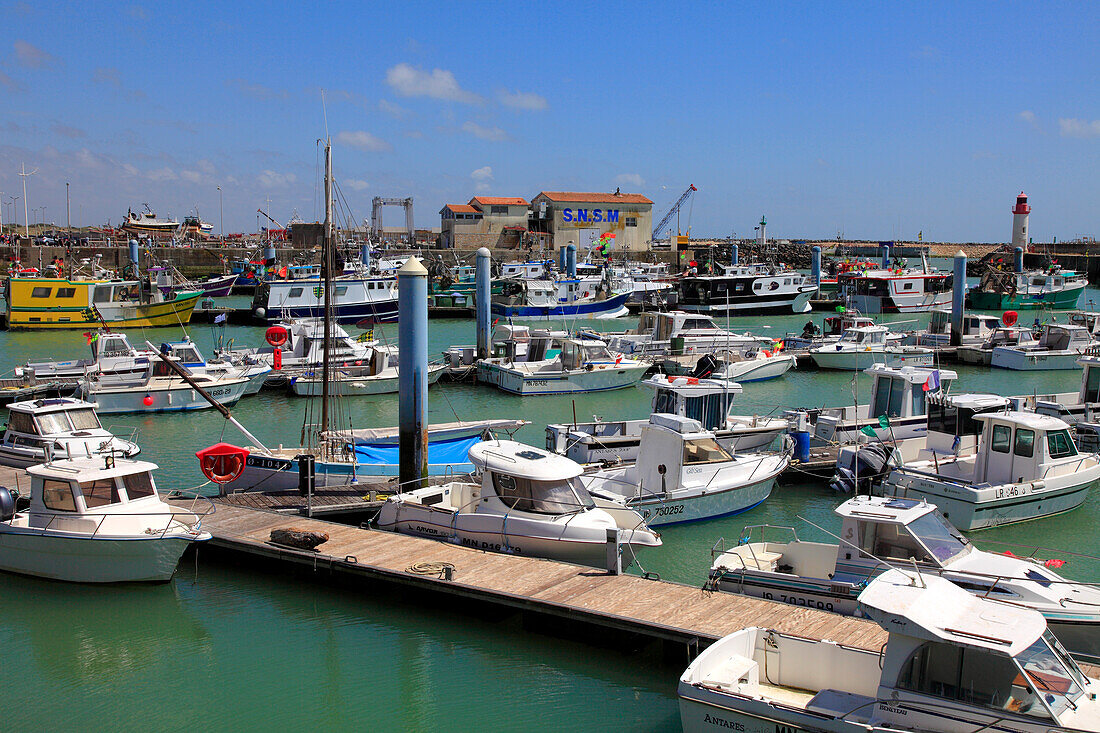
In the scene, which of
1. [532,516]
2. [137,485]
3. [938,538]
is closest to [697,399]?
[532,516]

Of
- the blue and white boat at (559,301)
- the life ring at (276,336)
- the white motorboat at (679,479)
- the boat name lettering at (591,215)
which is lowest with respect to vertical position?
the white motorboat at (679,479)

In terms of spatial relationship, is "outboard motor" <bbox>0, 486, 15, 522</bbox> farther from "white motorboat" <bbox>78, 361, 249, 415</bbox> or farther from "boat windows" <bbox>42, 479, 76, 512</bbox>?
"white motorboat" <bbox>78, 361, 249, 415</bbox>

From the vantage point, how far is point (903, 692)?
809 cm

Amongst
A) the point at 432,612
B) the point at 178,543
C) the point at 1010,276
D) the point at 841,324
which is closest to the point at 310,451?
the point at 178,543

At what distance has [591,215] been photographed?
90625 mm

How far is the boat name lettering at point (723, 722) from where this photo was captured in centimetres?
871

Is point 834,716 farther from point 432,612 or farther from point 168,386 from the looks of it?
point 168,386

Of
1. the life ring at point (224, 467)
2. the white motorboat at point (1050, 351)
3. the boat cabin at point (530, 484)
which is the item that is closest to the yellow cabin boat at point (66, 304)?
the life ring at point (224, 467)

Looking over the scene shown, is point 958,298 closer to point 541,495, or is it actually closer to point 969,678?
point 541,495

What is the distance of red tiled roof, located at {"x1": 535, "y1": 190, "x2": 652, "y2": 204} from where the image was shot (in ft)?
294

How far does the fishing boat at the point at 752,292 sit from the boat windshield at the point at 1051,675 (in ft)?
171

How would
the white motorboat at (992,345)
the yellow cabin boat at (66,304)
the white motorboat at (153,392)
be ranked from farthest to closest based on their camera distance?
the yellow cabin boat at (66,304), the white motorboat at (992,345), the white motorboat at (153,392)

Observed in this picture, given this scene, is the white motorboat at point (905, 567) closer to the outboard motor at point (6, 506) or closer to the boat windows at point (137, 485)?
the boat windows at point (137, 485)

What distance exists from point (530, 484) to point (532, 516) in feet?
1.68
